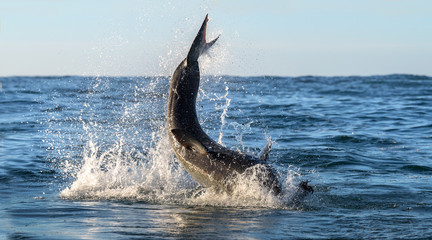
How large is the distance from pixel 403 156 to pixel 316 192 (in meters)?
5.14

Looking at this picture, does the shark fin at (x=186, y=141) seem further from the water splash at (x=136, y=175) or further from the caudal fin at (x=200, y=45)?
the caudal fin at (x=200, y=45)

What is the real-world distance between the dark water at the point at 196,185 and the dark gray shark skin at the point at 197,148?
0.30 m

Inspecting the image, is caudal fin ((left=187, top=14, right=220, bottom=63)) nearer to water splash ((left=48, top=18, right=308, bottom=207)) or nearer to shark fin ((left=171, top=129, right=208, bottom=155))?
water splash ((left=48, top=18, right=308, bottom=207))

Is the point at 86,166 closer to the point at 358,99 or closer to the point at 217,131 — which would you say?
the point at 217,131

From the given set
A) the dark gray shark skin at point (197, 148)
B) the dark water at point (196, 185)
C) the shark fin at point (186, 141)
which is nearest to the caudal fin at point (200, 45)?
the dark gray shark skin at point (197, 148)

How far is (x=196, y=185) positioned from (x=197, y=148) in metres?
1.63

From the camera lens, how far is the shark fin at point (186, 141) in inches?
376

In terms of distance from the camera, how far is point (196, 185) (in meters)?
11.2

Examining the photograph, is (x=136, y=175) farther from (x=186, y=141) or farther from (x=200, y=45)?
(x=200, y=45)

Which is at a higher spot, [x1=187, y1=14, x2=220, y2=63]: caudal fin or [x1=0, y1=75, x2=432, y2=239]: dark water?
[x1=187, y1=14, x2=220, y2=63]: caudal fin

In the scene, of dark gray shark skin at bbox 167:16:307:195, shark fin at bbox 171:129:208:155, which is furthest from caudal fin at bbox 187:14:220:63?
shark fin at bbox 171:129:208:155

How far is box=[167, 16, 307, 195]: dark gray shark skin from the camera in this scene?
9531mm

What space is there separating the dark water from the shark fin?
2.62 feet

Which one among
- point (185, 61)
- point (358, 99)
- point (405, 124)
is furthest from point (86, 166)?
A: point (358, 99)
